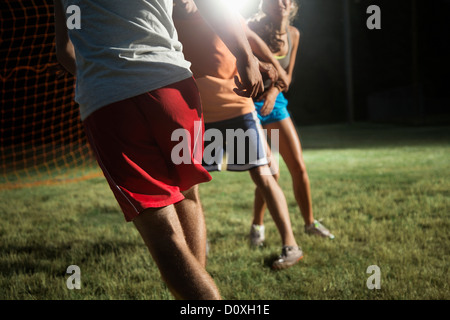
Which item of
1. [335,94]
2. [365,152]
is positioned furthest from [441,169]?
[335,94]

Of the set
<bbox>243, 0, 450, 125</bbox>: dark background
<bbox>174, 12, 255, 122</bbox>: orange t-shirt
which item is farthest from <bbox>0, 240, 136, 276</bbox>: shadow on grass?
<bbox>243, 0, 450, 125</bbox>: dark background

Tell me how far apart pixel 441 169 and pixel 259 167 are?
4.11 metres

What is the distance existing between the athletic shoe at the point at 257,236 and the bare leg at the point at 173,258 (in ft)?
6.18

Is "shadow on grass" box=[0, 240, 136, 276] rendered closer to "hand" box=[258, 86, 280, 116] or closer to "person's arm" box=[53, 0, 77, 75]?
"hand" box=[258, 86, 280, 116]

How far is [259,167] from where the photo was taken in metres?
2.68

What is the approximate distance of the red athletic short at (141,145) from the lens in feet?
3.91

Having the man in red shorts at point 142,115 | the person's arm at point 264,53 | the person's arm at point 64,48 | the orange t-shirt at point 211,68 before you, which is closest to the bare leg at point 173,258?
the man in red shorts at point 142,115

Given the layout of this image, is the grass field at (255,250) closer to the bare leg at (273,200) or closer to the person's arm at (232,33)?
the bare leg at (273,200)

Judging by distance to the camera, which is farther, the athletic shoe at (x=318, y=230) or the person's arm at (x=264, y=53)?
the athletic shoe at (x=318, y=230)

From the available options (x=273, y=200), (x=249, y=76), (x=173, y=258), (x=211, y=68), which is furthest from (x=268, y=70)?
(x=273, y=200)

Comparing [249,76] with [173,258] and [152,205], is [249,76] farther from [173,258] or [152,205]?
[173,258]

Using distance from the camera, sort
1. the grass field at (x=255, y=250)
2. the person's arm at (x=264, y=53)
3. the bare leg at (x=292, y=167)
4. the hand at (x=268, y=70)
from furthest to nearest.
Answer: the bare leg at (x=292, y=167) < the grass field at (x=255, y=250) < the person's arm at (x=264, y=53) < the hand at (x=268, y=70)

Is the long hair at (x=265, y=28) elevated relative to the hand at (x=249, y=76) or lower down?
elevated
